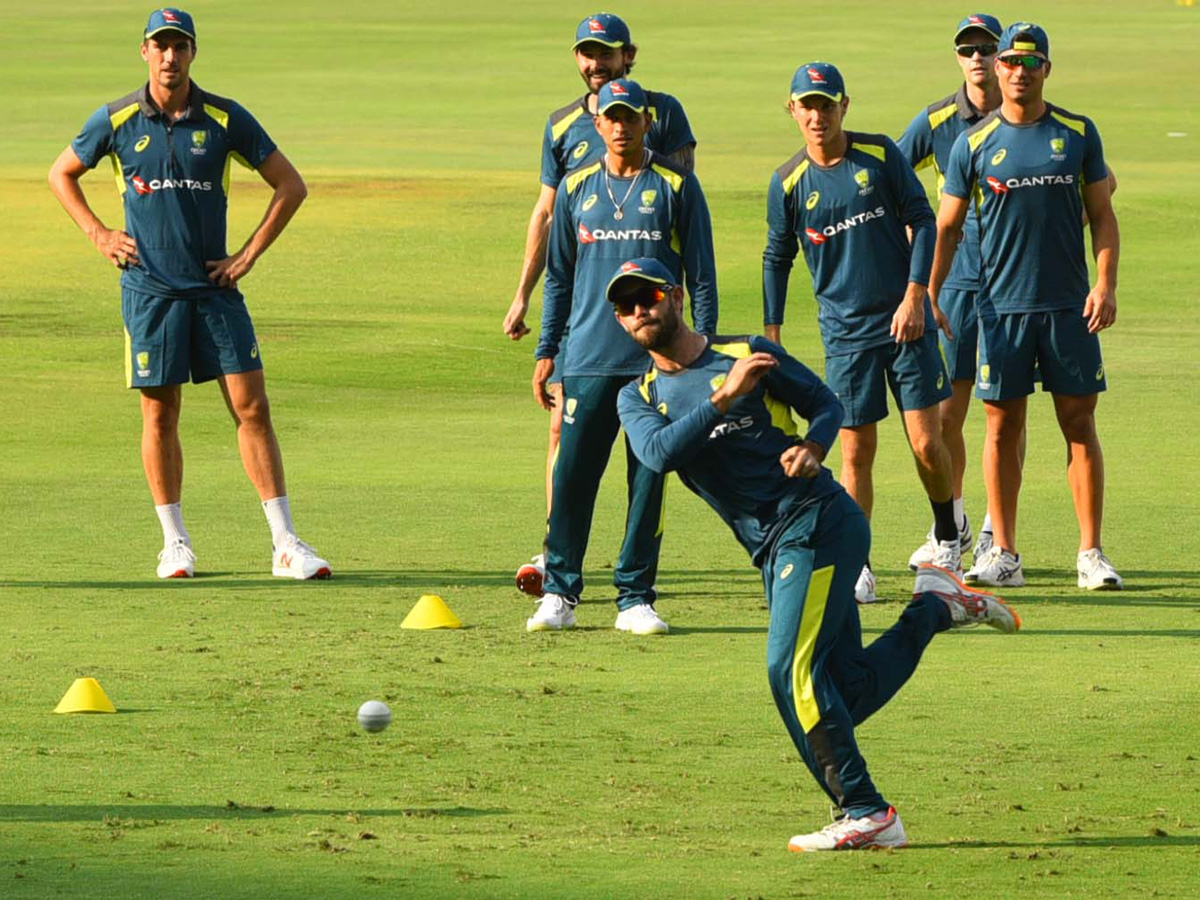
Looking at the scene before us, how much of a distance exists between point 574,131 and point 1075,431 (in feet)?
A: 8.90

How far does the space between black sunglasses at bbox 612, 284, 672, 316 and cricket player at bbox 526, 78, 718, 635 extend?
2.89m

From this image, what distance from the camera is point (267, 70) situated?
5931 centimetres

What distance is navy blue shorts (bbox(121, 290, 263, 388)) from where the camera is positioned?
39.1 feet

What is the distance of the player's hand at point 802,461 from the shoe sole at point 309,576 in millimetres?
4821

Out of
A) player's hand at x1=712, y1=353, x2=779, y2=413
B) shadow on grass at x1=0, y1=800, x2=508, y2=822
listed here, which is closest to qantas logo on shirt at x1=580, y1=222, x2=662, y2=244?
player's hand at x1=712, y1=353, x2=779, y2=413

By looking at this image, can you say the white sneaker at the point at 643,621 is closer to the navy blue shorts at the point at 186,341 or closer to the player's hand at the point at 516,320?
the player's hand at the point at 516,320

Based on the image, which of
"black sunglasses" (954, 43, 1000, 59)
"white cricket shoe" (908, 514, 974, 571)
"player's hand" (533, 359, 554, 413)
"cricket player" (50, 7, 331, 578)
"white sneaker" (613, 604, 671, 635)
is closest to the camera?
"white sneaker" (613, 604, 671, 635)

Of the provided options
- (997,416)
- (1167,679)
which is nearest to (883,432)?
(997,416)

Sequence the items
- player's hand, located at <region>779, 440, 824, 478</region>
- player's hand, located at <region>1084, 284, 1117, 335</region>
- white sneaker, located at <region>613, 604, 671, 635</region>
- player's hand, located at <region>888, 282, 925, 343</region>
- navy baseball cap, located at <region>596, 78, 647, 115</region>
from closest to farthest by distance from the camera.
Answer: player's hand, located at <region>779, 440, 824, 478</region>
navy baseball cap, located at <region>596, 78, 647, 115</region>
white sneaker, located at <region>613, 604, 671, 635</region>
player's hand, located at <region>888, 282, 925, 343</region>
player's hand, located at <region>1084, 284, 1117, 335</region>

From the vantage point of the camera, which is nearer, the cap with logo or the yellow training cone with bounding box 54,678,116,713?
the cap with logo

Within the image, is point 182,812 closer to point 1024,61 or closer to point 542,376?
point 542,376

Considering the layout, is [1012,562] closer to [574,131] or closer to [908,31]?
[574,131]

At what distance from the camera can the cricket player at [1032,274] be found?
1124 centimetres

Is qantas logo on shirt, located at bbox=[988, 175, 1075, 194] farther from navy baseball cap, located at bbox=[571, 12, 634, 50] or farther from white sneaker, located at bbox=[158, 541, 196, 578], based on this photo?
white sneaker, located at bbox=[158, 541, 196, 578]
